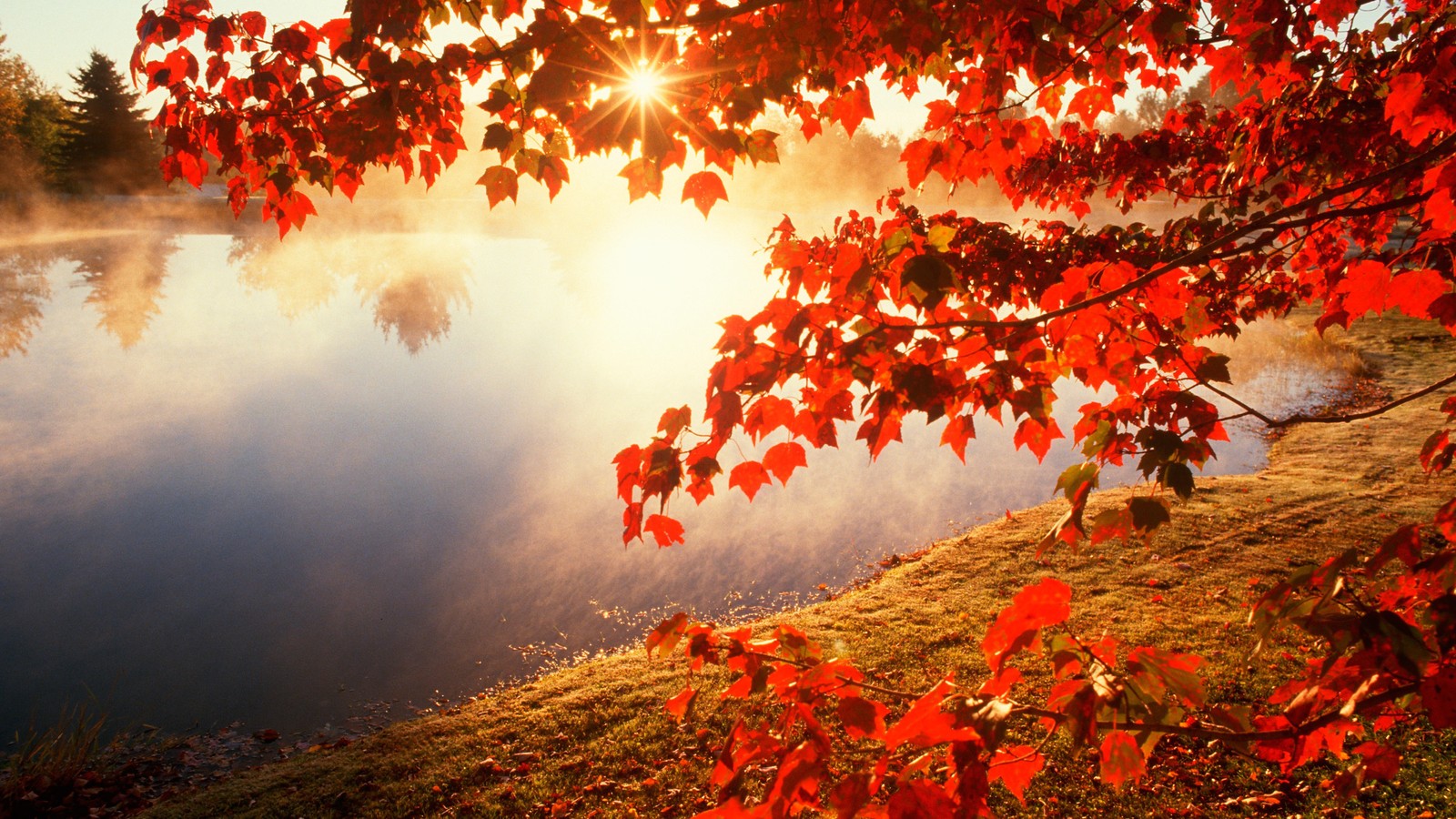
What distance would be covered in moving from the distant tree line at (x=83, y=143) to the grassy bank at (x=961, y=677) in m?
46.8

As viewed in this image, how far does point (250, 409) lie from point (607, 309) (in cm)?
1116

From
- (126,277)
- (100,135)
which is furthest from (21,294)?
(100,135)

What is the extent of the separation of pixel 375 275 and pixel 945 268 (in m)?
28.6

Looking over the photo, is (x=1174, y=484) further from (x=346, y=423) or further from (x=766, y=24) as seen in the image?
(x=346, y=423)

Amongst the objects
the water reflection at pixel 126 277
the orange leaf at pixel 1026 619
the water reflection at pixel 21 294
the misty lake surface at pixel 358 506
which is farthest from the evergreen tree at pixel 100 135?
the orange leaf at pixel 1026 619

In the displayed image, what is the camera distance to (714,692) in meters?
4.70

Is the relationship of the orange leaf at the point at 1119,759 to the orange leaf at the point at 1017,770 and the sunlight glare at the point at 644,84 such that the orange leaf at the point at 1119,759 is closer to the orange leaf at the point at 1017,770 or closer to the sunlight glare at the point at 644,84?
the orange leaf at the point at 1017,770

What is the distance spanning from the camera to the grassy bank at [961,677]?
353 centimetres

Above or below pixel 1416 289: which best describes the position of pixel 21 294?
above

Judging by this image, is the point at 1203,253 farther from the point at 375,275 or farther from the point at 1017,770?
the point at 375,275

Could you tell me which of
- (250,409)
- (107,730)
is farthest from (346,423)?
(107,730)

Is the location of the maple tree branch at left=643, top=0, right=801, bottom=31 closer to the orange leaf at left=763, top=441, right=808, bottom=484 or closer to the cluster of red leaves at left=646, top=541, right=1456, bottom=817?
the orange leaf at left=763, top=441, right=808, bottom=484

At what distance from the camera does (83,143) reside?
36938 millimetres

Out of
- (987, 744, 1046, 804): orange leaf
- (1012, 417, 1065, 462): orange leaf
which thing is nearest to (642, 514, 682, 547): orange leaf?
(987, 744, 1046, 804): orange leaf
